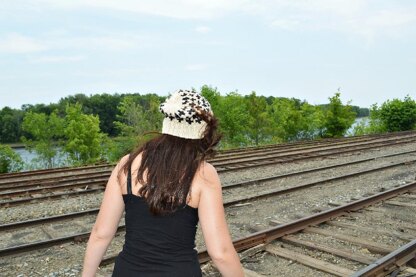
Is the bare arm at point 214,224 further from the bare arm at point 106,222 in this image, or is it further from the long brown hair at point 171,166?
the bare arm at point 106,222

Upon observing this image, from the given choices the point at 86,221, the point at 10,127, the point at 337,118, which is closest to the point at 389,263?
the point at 86,221

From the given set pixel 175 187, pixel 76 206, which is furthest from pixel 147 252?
pixel 76 206

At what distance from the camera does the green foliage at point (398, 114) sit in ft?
130

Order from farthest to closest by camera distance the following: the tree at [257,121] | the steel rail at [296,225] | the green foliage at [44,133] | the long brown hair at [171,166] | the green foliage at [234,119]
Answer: the green foliage at [44,133] < the tree at [257,121] < the green foliage at [234,119] < the steel rail at [296,225] < the long brown hair at [171,166]

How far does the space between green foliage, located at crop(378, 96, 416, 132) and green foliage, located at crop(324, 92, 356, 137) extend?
3901 millimetres

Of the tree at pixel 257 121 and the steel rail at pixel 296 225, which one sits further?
the tree at pixel 257 121

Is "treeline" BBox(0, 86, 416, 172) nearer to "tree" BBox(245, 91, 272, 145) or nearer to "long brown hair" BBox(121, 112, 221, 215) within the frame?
"tree" BBox(245, 91, 272, 145)

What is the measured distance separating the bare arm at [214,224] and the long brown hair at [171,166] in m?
0.08

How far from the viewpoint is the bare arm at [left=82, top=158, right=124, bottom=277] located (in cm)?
201

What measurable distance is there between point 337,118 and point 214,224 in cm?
3849

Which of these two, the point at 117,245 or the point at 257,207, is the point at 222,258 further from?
the point at 257,207

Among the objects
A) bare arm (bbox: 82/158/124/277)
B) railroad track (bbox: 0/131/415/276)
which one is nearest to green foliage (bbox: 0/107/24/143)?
railroad track (bbox: 0/131/415/276)

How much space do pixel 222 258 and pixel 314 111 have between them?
46513 millimetres

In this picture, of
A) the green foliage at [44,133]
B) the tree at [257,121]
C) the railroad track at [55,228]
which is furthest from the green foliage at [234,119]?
the railroad track at [55,228]
